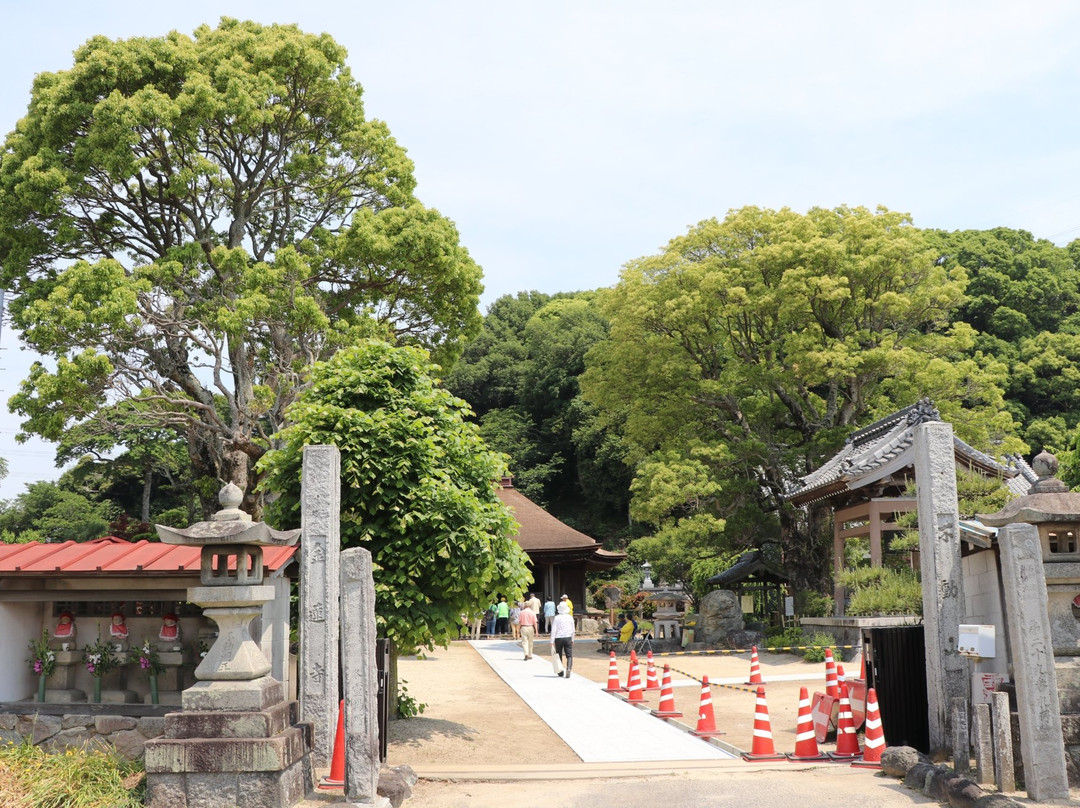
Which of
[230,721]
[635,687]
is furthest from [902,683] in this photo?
[230,721]

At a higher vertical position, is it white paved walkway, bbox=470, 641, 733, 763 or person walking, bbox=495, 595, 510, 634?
person walking, bbox=495, 595, 510, 634

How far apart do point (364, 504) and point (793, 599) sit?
60.6ft

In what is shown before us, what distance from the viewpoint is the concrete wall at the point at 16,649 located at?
33.5 feet

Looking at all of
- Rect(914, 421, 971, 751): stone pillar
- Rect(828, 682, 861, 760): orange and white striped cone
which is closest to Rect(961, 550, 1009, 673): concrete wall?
Rect(914, 421, 971, 751): stone pillar

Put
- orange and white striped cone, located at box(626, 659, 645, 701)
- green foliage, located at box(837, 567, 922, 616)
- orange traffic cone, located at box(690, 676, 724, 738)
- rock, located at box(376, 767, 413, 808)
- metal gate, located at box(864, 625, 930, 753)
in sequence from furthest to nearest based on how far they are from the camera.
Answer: orange and white striped cone, located at box(626, 659, 645, 701)
green foliage, located at box(837, 567, 922, 616)
orange traffic cone, located at box(690, 676, 724, 738)
metal gate, located at box(864, 625, 930, 753)
rock, located at box(376, 767, 413, 808)

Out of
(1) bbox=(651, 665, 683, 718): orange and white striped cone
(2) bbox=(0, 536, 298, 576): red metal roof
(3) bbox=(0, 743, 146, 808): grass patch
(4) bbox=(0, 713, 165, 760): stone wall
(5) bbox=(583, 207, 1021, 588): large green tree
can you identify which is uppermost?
(5) bbox=(583, 207, 1021, 588): large green tree

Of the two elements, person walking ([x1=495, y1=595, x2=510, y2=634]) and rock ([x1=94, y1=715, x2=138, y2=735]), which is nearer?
rock ([x1=94, y1=715, x2=138, y2=735])

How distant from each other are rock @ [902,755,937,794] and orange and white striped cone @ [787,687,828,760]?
152 cm

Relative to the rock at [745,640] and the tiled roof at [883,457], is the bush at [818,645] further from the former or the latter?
the tiled roof at [883,457]

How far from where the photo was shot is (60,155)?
825 inches

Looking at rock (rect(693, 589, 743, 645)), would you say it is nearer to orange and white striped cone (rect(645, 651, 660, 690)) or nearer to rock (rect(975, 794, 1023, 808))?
orange and white striped cone (rect(645, 651, 660, 690))

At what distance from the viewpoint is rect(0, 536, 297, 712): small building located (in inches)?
390

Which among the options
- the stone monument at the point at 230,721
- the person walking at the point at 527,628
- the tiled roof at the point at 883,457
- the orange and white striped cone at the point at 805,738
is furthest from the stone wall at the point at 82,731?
the tiled roof at the point at 883,457

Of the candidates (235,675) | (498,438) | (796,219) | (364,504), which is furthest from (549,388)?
(235,675)
